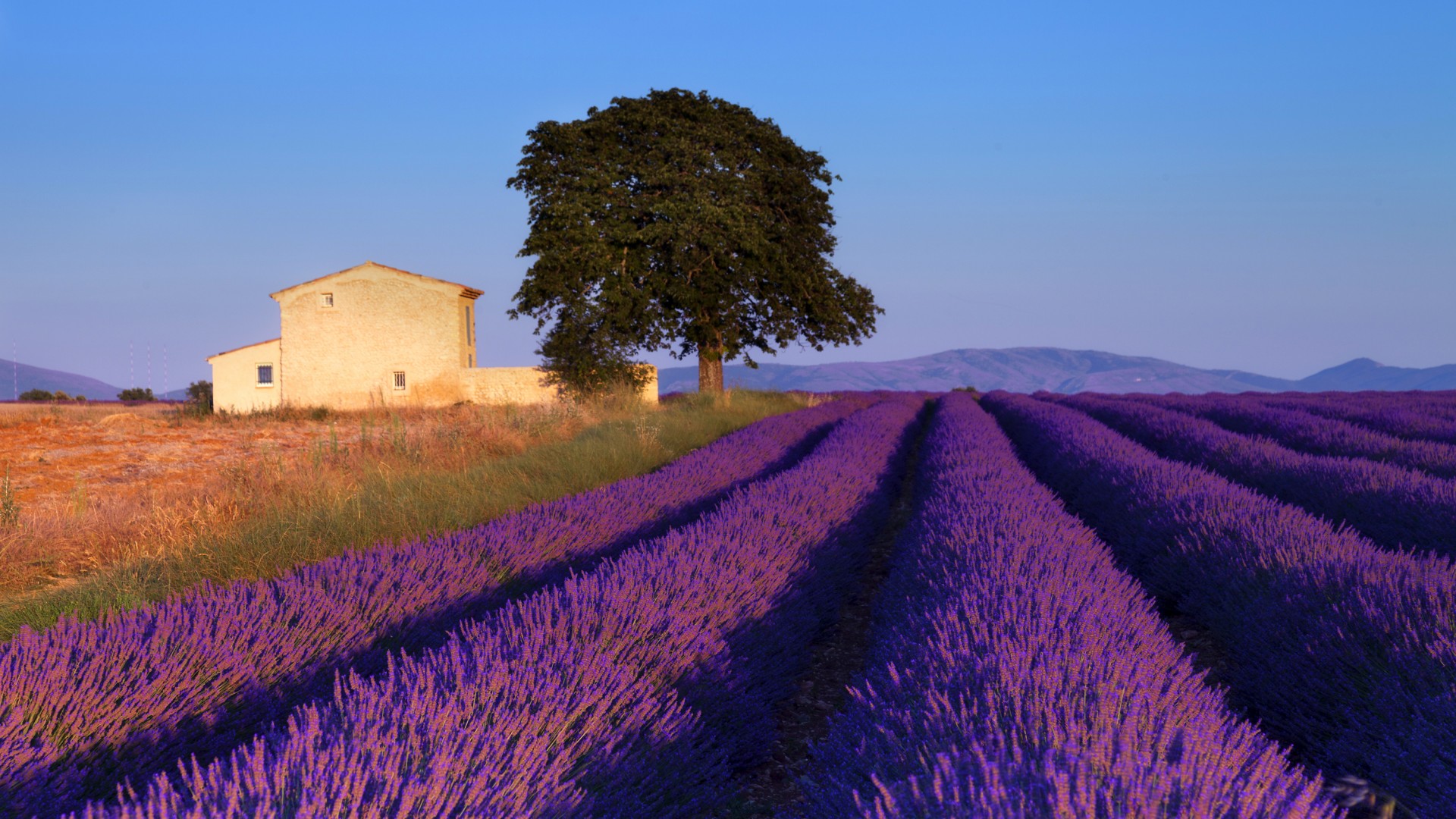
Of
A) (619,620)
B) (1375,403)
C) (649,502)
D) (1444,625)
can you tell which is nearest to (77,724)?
(619,620)

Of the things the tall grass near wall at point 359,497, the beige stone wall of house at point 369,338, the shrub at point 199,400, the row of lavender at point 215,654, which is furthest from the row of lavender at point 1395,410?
the shrub at point 199,400

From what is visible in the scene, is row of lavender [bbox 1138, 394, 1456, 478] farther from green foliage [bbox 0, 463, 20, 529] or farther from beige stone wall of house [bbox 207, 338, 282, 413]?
beige stone wall of house [bbox 207, 338, 282, 413]

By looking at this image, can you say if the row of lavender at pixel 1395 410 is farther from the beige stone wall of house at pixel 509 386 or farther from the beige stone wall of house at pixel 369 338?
the beige stone wall of house at pixel 369 338

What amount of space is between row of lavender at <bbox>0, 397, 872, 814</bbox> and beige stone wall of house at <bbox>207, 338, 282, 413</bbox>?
2403 cm

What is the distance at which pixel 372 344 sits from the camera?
24.9 m

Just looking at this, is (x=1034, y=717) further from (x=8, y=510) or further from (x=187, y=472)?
(x=187, y=472)

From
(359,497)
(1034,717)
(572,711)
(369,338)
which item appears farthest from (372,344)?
(1034,717)

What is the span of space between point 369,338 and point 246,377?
4.24 metres

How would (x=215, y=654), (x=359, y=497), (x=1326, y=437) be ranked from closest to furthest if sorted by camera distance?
(x=215, y=654) → (x=359, y=497) → (x=1326, y=437)

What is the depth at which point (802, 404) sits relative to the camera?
71.1 feet

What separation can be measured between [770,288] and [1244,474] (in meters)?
14.9

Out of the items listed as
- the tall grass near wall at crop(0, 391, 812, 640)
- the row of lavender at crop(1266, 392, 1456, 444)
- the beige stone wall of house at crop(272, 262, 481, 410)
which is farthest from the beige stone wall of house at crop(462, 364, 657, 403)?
the row of lavender at crop(1266, 392, 1456, 444)

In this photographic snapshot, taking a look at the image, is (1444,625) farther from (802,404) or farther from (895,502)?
(802,404)

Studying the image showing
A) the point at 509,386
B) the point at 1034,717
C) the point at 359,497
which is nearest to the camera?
the point at 1034,717
